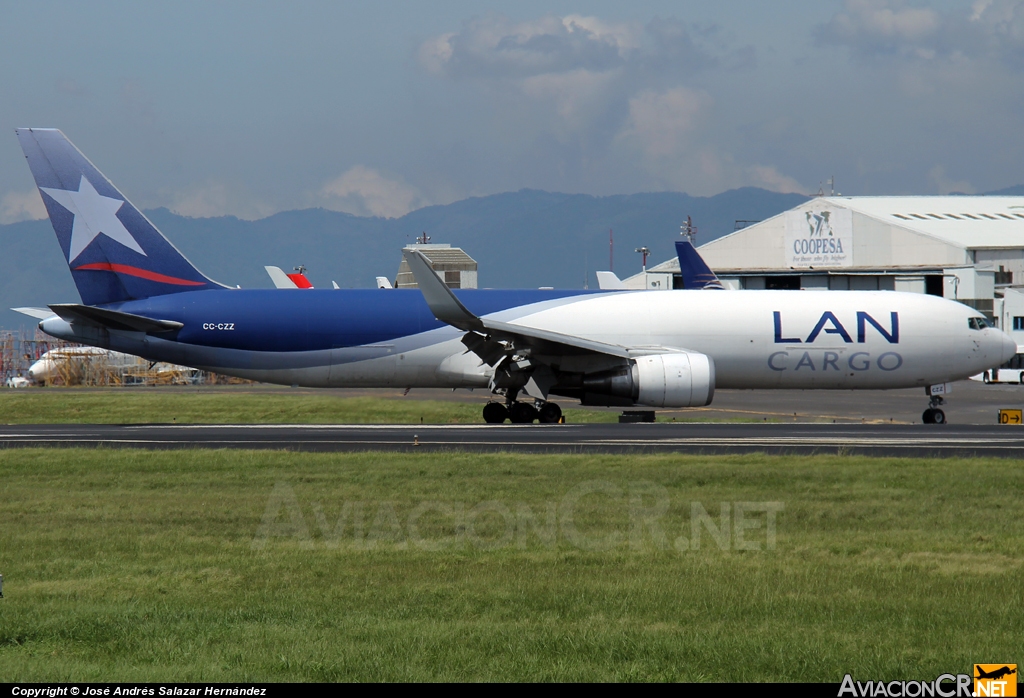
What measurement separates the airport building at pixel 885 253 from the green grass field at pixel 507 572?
73.3 metres

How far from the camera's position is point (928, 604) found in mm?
9078

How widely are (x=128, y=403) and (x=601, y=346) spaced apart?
88.4 ft

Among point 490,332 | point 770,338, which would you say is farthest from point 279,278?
point 770,338

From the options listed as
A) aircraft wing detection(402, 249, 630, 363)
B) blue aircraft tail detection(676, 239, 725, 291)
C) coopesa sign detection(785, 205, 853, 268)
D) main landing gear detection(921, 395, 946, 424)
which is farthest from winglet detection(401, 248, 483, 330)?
coopesa sign detection(785, 205, 853, 268)

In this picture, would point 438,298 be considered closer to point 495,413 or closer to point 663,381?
point 495,413

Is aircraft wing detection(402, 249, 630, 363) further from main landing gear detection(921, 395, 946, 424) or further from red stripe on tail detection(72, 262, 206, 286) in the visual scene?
main landing gear detection(921, 395, 946, 424)

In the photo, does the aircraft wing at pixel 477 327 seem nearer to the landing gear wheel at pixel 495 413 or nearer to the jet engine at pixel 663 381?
the jet engine at pixel 663 381

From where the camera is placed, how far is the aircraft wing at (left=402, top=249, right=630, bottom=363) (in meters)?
28.5

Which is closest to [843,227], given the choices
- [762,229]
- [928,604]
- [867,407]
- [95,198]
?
[762,229]

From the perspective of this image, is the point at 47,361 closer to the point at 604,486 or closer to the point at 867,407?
the point at 867,407

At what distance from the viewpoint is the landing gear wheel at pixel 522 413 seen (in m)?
30.9

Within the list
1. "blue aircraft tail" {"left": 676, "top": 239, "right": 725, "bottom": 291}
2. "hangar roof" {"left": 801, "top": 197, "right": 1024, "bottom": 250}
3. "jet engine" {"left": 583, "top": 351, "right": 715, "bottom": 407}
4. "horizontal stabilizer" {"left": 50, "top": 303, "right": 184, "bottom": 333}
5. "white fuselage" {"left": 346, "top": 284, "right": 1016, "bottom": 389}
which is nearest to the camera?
"jet engine" {"left": 583, "top": 351, "right": 715, "bottom": 407}

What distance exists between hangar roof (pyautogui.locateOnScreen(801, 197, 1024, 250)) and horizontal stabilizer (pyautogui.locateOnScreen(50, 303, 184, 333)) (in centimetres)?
7831
